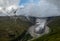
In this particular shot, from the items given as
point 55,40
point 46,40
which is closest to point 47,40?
point 46,40

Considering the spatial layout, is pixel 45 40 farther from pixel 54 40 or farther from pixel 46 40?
pixel 54 40

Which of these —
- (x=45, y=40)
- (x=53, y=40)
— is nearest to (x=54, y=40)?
(x=53, y=40)

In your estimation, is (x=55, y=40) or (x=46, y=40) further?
(x=46, y=40)

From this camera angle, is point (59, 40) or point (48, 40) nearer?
point (59, 40)

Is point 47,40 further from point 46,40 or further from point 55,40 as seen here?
point 55,40

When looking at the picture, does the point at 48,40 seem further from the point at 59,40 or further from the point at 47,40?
the point at 59,40

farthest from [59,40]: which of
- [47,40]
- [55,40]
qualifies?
[47,40]

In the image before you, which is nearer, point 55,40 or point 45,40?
point 55,40
